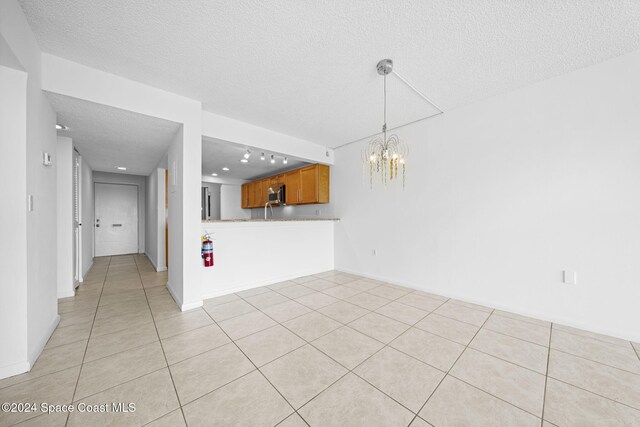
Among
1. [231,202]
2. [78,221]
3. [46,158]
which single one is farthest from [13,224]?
[231,202]

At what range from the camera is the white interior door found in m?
6.35

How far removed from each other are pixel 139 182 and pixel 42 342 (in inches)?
233

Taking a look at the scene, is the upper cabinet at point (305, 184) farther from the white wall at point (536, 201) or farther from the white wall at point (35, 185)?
the white wall at point (35, 185)

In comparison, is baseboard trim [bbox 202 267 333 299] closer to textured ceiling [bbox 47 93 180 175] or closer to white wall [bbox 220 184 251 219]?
textured ceiling [bbox 47 93 180 175]

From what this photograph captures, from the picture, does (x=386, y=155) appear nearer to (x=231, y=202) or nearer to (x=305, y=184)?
(x=305, y=184)

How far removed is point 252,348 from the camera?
2.01m

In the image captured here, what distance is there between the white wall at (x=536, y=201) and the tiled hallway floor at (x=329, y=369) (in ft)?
1.24

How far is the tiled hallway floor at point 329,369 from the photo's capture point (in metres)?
1.35

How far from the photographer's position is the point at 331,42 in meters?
1.92

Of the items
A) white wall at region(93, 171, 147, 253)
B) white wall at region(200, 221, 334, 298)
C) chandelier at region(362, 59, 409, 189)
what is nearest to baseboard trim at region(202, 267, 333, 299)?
white wall at region(200, 221, 334, 298)

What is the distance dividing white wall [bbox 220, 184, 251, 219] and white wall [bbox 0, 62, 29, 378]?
5.95 metres

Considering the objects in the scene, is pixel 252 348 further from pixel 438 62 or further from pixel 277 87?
pixel 438 62

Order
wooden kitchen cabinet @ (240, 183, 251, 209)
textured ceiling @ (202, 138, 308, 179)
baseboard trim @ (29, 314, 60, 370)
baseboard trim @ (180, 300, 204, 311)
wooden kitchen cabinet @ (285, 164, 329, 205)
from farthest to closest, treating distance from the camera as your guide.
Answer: wooden kitchen cabinet @ (240, 183, 251, 209)
wooden kitchen cabinet @ (285, 164, 329, 205)
textured ceiling @ (202, 138, 308, 179)
baseboard trim @ (180, 300, 204, 311)
baseboard trim @ (29, 314, 60, 370)

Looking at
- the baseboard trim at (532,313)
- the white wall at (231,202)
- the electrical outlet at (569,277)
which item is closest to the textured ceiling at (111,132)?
the white wall at (231,202)
